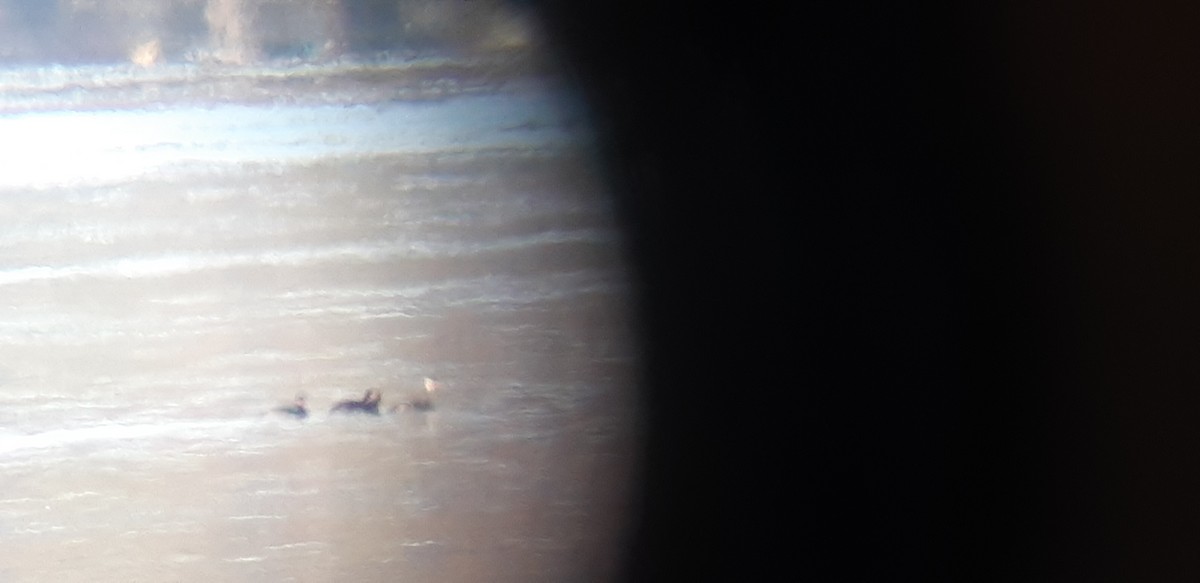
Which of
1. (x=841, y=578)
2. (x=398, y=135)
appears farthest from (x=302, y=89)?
(x=841, y=578)

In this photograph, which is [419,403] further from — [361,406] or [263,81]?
[263,81]

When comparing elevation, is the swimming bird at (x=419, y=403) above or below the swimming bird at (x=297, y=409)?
below

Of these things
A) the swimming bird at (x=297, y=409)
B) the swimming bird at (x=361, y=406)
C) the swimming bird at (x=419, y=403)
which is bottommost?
the swimming bird at (x=419, y=403)

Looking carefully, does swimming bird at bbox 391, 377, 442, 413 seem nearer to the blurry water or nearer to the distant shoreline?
the blurry water

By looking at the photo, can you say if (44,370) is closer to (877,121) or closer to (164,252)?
(164,252)

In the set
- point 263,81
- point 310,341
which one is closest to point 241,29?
point 263,81

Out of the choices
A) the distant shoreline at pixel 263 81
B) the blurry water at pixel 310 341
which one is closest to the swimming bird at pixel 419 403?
the blurry water at pixel 310 341

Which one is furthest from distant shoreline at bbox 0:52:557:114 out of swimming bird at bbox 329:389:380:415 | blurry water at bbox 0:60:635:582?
swimming bird at bbox 329:389:380:415

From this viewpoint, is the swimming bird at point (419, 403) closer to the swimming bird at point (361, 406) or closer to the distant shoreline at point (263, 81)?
the swimming bird at point (361, 406)
